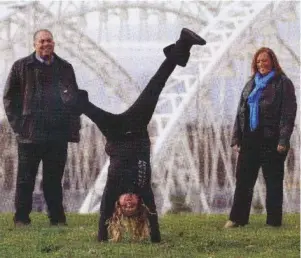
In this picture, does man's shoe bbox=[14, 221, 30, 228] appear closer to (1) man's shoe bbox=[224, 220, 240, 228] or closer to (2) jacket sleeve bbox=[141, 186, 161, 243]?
(2) jacket sleeve bbox=[141, 186, 161, 243]

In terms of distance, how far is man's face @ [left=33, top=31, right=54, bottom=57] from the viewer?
21.9 ft

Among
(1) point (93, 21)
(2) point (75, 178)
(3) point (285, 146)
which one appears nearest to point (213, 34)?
(1) point (93, 21)

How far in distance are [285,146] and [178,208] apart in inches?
92.7

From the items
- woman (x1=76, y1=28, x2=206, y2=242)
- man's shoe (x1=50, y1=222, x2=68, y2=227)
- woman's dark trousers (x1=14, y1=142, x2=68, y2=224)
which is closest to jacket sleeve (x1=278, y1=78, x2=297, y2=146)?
woman (x1=76, y1=28, x2=206, y2=242)

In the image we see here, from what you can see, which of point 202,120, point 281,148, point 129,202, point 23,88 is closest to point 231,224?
point 281,148

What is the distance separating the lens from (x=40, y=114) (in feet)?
22.4

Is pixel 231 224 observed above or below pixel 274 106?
below

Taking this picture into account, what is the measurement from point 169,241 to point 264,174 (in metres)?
1.39

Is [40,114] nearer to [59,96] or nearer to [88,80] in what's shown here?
[59,96]

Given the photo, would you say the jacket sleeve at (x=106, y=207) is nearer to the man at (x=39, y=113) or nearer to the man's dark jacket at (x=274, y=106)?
the man at (x=39, y=113)

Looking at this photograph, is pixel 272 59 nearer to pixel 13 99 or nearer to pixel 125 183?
pixel 125 183

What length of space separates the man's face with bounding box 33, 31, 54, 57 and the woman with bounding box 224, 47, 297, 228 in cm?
150

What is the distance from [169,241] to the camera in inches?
236

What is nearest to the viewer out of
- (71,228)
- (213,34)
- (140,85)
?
(71,228)
